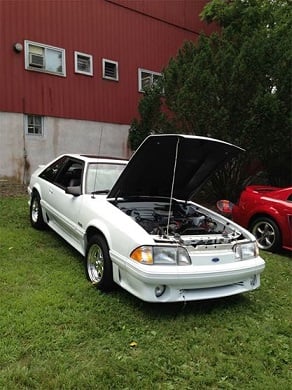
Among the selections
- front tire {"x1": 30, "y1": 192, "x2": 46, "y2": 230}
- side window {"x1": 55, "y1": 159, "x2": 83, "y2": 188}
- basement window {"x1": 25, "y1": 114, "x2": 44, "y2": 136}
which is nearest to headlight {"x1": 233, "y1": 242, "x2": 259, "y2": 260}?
side window {"x1": 55, "y1": 159, "x2": 83, "y2": 188}

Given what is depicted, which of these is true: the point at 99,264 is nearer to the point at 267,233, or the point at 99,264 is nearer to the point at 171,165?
the point at 171,165

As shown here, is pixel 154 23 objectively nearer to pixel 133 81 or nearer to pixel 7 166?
pixel 133 81

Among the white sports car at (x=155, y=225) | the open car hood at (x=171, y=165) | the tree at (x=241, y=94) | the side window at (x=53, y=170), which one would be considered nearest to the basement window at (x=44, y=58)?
the tree at (x=241, y=94)

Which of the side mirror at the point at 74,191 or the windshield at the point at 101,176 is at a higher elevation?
the windshield at the point at 101,176

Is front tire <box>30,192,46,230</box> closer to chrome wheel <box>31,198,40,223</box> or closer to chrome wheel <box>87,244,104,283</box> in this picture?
chrome wheel <box>31,198,40,223</box>

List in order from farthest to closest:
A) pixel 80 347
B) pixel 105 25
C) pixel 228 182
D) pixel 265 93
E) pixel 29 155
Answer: pixel 105 25, pixel 29 155, pixel 228 182, pixel 265 93, pixel 80 347

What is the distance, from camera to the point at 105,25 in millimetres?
13984

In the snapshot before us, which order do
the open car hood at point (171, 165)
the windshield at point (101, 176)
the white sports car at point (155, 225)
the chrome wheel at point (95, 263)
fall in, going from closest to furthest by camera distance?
1. the white sports car at point (155, 225)
2. the chrome wheel at point (95, 263)
3. the open car hood at point (171, 165)
4. the windshield at point (101, 176)

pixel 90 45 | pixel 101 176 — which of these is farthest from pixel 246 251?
pixel 90 45

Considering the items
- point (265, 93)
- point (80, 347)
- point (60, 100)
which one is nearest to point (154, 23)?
point (60, 100)

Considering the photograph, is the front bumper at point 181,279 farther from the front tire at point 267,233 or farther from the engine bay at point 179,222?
the front tire at point 267,233

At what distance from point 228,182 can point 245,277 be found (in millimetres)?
7432

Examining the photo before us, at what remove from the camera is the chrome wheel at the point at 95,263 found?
452 cm

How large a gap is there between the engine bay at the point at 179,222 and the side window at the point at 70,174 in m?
1.13
